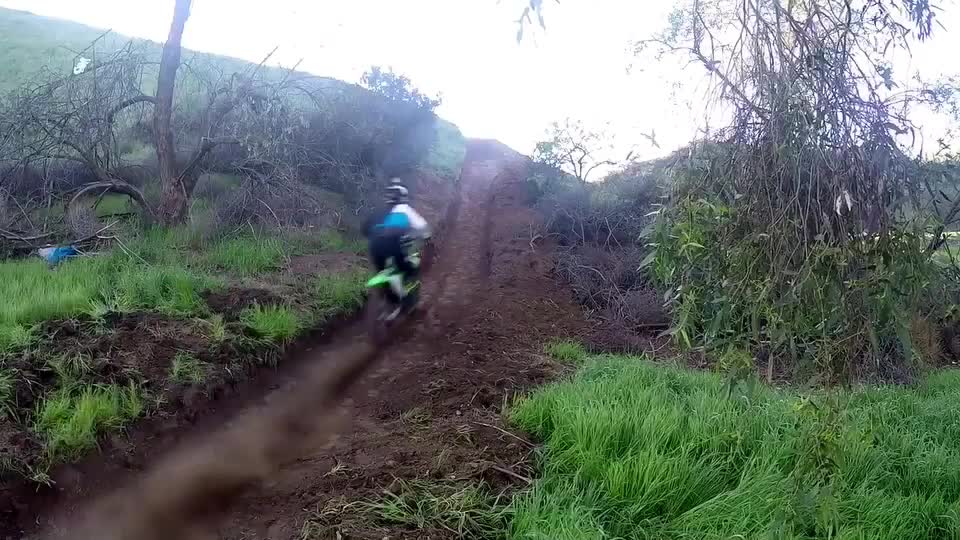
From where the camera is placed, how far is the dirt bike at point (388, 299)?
8578mm

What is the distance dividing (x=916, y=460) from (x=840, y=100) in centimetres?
350

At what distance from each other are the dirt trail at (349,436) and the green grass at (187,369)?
373 mm

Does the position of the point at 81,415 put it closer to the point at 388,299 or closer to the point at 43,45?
the point at 388,299

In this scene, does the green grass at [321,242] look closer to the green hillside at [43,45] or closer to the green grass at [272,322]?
the green grass at [272,322]

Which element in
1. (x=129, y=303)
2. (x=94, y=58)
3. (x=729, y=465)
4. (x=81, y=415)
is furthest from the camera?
(x=94, y=58)

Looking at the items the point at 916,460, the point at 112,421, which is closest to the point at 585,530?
the point at 916,460

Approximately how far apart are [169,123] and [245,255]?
338 centimetres

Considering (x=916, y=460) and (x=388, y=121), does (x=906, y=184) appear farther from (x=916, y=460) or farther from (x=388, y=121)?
(x=388, y=121)

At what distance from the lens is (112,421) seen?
17.0 feet

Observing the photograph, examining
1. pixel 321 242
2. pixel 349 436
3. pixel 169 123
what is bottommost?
pixel 349 436

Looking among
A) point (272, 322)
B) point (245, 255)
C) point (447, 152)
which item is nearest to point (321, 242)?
point (245, 255)

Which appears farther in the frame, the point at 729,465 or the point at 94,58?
the point at 94,58

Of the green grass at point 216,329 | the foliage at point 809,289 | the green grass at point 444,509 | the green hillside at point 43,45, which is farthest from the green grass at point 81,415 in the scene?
the green hillside at point 43,45

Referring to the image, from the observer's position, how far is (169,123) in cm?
1096
